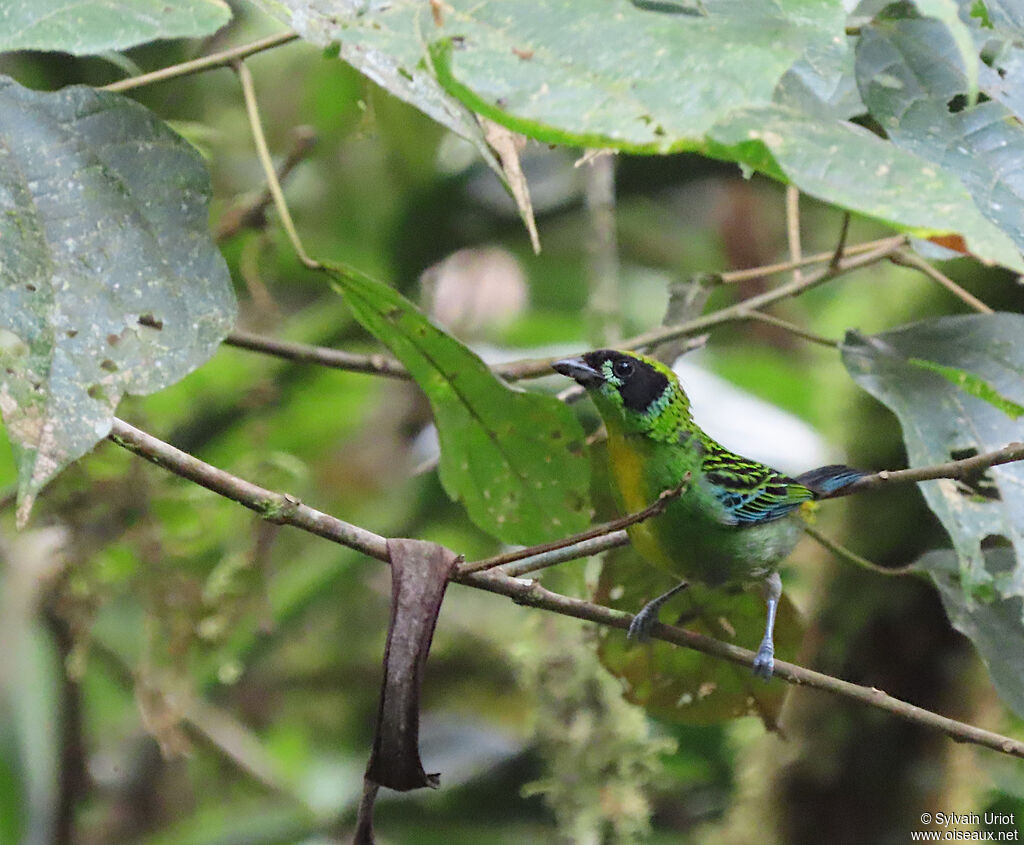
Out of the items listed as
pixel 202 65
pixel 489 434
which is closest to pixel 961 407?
pixel 489 434

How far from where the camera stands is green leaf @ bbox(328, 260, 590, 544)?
5.60ft

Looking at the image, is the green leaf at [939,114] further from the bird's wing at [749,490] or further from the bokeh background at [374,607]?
the bokeh background at [374,607]

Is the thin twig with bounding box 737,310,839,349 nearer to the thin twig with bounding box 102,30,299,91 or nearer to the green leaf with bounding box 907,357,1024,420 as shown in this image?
the green leaf with bounding box 907,357,1024,420

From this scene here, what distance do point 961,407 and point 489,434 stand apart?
745mm

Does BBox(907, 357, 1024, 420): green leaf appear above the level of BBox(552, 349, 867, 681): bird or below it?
above

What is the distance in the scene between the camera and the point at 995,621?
1771 mm

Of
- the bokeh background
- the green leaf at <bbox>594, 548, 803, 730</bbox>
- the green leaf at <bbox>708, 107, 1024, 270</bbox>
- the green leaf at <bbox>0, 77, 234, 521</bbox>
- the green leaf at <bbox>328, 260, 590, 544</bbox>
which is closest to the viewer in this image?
the green leaf at <bbox>708, 107, 1024, 270</bbox>

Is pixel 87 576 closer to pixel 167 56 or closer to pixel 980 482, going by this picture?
pixel 167 56

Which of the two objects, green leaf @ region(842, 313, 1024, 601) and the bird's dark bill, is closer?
green leaf @ region(842, 313, 1024, 601)

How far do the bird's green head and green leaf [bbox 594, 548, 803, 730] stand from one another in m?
0.27

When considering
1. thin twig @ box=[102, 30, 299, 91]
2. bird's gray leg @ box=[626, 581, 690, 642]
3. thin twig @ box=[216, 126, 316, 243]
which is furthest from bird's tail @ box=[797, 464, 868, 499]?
thin twig @ box=[216, 126, 316, 243]

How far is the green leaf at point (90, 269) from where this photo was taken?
1091 mm

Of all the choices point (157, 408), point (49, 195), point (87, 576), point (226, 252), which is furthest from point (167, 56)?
point (49, 195)

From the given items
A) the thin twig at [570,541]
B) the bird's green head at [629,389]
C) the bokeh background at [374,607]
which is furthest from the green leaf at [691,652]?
the thin twig at [570,541]
